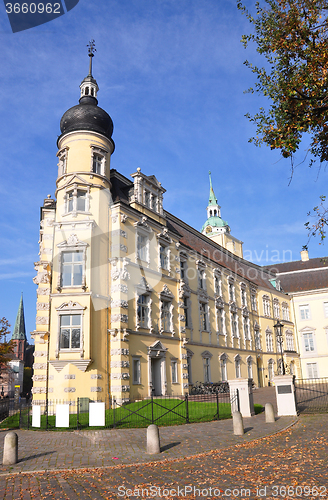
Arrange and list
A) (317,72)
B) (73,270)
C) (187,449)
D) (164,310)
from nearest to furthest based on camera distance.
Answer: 1. (317,72)
2. (187,449)
3. (73,270)
4. (164,310)

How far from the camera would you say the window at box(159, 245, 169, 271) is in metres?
29.6

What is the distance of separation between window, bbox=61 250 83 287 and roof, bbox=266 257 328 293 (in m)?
39.9

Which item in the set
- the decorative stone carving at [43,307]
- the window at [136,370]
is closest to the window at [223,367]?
the window at [136,370]

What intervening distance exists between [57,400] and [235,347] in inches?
883

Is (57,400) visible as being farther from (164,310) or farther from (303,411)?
(303,411)

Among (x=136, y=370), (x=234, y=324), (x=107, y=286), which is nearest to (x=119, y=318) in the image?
(x=107, y=286)

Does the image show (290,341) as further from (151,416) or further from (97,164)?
(151,416)

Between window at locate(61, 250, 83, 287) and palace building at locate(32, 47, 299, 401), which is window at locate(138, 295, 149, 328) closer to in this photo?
palace building at locate(32, 47, 299, 401)

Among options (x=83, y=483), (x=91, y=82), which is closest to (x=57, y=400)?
(x=83, y=483)

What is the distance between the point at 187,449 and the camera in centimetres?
1169

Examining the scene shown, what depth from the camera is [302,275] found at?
195 ft

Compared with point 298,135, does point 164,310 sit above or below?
below

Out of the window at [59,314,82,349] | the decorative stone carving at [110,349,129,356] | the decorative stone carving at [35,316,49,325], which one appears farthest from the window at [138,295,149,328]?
the decorative stone carving at [35,316,49,325]

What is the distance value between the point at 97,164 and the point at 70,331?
11.0 metres
